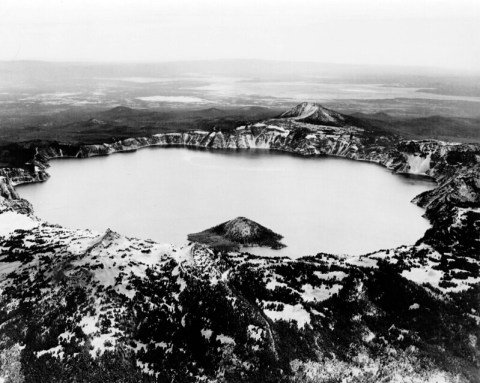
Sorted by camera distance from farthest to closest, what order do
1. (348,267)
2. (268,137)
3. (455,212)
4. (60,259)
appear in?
1. (268,137)
2. (455,212)
3. (348,267)
4. (60,259)

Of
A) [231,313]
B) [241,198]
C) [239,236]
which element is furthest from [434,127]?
[231,313]

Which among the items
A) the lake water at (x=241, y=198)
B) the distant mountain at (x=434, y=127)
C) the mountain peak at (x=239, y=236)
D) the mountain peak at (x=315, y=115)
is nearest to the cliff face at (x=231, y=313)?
the mountain peak at (x=239, y=236)

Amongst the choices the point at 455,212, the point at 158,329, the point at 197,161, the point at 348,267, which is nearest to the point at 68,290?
the point at 158,329

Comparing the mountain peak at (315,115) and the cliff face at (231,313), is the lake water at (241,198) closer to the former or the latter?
the cliff face at (231,313)

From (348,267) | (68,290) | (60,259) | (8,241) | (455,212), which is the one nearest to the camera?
(68,290)

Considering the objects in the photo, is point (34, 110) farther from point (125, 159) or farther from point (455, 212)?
point (455, 212)

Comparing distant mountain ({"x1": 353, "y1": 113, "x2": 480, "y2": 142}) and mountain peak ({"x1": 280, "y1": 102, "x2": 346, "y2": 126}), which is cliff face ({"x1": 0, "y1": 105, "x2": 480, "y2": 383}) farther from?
distant mountain ({"x1": 353, "y1": 113, "x2": 480, "y2": 142})

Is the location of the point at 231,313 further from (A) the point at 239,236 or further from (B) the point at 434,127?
(B) the point at 434,127
